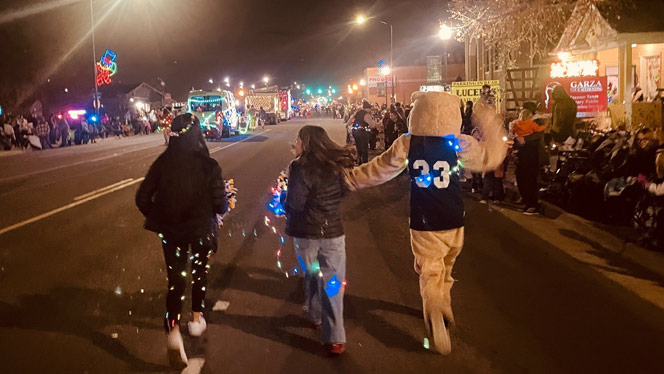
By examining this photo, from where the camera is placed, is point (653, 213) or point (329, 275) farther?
point (653, 213)

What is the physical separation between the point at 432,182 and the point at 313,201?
3.15 feet

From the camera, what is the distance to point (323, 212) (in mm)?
5078

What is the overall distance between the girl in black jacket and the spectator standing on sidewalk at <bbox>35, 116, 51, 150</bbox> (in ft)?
103

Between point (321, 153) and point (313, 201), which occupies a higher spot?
point (321, 153)

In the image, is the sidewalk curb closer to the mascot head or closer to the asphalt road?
the asphalt road

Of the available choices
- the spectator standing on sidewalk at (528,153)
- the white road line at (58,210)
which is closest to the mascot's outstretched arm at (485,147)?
the spectator standing on sidewalk at (528,153)

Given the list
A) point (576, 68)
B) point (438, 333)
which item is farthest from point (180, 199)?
point (576, 68)

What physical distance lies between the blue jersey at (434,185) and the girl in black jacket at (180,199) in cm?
156

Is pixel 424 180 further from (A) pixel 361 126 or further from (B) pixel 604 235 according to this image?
(A) pixel 361 126

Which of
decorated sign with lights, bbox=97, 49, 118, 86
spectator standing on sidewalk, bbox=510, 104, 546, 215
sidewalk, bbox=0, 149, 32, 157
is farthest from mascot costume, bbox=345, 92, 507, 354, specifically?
decorated sign with lights, bbox=97, 49, 118, 86

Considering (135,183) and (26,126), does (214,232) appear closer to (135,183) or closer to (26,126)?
(135,183)

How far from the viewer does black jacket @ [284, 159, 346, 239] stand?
504 cm

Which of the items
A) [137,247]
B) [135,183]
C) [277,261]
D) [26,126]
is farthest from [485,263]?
[26,126]

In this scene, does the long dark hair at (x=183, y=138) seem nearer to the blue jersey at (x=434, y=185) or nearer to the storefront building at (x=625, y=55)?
the blue jersey at (x=434, y=185)
